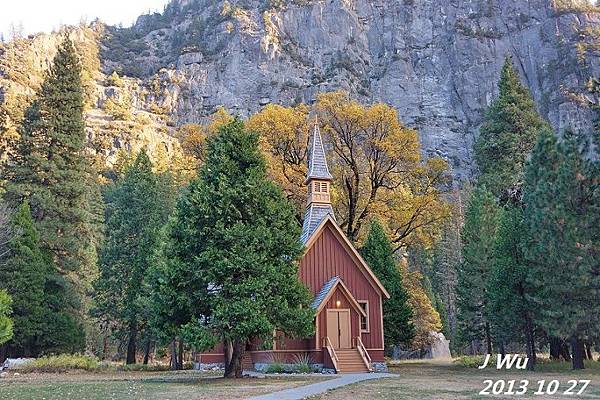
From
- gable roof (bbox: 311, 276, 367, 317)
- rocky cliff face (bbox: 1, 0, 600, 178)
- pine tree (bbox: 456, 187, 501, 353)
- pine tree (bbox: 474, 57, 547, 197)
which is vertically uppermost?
rocky cliff face (bbox: 1, 0, 600, 178)

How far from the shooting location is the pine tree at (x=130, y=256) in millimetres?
31047

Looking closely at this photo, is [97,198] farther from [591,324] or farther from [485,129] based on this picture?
[591,324]

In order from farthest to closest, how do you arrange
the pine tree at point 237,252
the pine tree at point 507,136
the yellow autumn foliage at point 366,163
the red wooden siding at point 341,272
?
the pine tree at point 507,136 → the yellow autumn foliage at point 366,163 → the red wooden siding at point 341,272 → the pine tree at point 237,252

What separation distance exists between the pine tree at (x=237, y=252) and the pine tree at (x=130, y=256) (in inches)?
513

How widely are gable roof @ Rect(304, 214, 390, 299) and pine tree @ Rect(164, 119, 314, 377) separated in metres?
7.55

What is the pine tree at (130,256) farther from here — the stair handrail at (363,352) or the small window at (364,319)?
the stair handrail at (363,352)

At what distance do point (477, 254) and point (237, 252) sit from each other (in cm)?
1692

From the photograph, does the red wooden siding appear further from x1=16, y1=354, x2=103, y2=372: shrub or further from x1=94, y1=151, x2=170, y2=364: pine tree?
x1=16, y1=354, x2=103, y2=372: shrub

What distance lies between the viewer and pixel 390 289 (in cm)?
2980

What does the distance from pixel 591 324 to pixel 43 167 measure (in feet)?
92.8

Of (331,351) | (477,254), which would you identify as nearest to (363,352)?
(331,351)

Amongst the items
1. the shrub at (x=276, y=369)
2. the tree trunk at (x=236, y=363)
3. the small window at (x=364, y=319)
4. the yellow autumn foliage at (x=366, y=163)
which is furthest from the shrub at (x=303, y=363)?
the yellow autumn foliage at (x=366, y=163)

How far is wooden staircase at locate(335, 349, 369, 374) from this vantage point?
23.9m

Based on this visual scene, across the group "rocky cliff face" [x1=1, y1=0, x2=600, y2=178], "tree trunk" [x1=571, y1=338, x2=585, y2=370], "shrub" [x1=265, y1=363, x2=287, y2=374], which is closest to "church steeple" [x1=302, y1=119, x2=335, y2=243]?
"shrub" [x1=265, y1=363, x2=287, y2=374]
